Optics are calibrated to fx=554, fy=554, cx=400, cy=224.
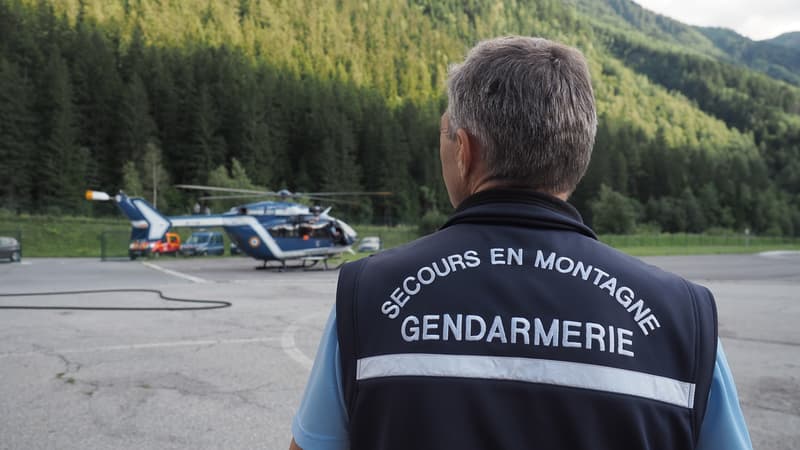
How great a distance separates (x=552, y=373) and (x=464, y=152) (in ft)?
1.79

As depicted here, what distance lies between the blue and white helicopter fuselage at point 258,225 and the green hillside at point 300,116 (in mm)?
31714

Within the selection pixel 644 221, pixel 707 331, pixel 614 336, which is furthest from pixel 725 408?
pixel 644 221

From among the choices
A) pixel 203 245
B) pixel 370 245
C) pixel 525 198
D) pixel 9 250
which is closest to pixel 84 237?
pixel 203 245

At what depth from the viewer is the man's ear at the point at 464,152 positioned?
1.31m

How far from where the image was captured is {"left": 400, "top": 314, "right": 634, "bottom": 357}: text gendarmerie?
107 cm

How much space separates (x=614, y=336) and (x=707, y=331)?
0.20m

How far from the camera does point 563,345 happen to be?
1067mm

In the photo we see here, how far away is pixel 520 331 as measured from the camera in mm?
1083

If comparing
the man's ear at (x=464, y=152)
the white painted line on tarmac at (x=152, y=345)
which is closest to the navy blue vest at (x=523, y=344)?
the man's ear at (x=464, y=152)

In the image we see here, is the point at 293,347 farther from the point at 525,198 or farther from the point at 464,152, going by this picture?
the point at 525,198

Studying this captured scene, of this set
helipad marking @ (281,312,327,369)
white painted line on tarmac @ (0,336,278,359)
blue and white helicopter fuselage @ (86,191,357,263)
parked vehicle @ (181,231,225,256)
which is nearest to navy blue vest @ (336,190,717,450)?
helipad marking @ (281,312,327,369)

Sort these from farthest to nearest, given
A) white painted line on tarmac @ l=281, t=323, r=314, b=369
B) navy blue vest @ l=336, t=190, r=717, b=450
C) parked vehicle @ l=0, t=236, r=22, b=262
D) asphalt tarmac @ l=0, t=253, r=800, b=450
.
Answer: parked vehicle @ l=0, t=236, r=22, b=262
white painted line on tarmac @ l=281, t=323, r=314, b=369
asphalt tarmac @ l=0, t=253, r=800, b=450
navy blue vest @ l=336, t=190, r=717, b=450

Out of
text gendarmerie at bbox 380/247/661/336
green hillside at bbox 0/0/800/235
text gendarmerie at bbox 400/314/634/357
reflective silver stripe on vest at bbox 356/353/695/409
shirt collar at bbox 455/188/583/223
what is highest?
green hillside at bbox 0/0/800/235

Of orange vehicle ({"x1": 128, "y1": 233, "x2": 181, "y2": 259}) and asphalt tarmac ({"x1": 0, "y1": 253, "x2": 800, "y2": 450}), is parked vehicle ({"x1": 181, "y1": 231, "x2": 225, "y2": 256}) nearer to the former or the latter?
orange vehicle ({"x1": 128, "y1": 233, "x2": 181, "y2": 259})
